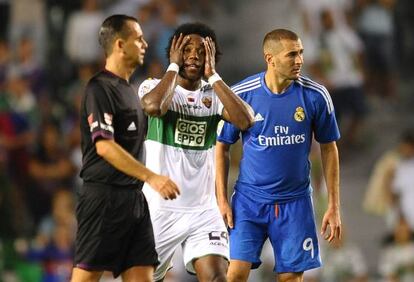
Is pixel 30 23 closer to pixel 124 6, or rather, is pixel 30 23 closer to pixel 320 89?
pixel 124 6

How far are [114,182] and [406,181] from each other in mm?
7843

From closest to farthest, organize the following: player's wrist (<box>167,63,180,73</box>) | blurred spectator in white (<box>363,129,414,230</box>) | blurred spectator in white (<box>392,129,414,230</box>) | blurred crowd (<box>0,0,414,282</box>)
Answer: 1. player's wrist (<box>167,63,180,73</box>)
2. blurred crowd (<box>0,0,414,282</box>)
3. blurred spectator in white (<box>392,129,414,230</box>)
4. blurred spectator in white (<box>363,129,414,230</box>)

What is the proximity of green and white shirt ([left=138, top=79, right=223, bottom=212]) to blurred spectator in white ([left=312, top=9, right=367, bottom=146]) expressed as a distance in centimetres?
791

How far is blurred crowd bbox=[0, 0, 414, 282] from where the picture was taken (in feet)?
50.0

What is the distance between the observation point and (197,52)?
899cm

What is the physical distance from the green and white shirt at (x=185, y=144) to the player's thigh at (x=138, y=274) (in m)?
0.84

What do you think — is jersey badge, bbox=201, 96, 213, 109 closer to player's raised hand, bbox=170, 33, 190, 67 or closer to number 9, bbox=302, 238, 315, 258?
player's raised hand, bbox=170, 33, 190, 67

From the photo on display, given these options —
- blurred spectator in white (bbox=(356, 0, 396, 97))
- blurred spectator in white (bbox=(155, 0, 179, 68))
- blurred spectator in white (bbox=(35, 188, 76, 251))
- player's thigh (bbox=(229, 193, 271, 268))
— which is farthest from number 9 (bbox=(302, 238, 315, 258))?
blurred spectator in white (bbox=(356, 0, 396, 97))

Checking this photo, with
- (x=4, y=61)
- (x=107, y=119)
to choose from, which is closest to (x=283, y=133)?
(x=107, y=119)

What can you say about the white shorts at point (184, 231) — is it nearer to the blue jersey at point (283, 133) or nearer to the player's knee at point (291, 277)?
the blue jersey at point (283, 133)

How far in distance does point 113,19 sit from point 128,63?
32cm

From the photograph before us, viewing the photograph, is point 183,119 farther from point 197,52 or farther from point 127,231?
point 127,231

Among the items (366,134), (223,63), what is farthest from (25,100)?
(366,134)

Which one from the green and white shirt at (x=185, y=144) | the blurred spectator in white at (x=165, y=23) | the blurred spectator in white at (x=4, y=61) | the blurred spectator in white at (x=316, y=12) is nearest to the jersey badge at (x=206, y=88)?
the green and white shirt at (x=185, y=144)
